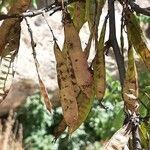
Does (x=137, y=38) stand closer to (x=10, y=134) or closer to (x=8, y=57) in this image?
(x=8, y=57)

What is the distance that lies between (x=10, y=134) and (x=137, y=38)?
4632mm

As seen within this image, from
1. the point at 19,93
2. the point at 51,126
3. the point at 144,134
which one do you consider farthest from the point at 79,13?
the point at 51,126

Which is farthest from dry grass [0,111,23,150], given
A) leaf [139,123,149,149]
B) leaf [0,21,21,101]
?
leaf [0,21,21,101]

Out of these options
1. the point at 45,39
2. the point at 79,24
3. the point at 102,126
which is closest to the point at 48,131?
the point at 102,126

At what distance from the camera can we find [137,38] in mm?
1021

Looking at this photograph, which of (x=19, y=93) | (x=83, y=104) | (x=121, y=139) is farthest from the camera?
(x=19, y=93)

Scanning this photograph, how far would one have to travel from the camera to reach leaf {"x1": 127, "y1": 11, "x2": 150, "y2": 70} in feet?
3.30

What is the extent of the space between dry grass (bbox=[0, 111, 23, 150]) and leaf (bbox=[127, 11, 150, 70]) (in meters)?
4.11

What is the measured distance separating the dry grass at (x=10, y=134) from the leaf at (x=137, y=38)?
162 inches

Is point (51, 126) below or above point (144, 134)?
above

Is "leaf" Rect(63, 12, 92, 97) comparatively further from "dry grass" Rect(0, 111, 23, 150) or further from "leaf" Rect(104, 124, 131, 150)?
"dry grass" Rect(0, 111, 23, 150)

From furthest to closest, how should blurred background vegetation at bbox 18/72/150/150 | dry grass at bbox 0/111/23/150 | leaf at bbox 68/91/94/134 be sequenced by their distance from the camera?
1. blurred background vegetation at bbox 18/72/150/150
2. dry grass at bbox 0/111/23/150
3. leaf at bbox 68/91/94/134

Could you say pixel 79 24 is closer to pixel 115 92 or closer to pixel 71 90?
pixel 71 90

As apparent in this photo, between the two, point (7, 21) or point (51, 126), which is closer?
point (7, 21)
